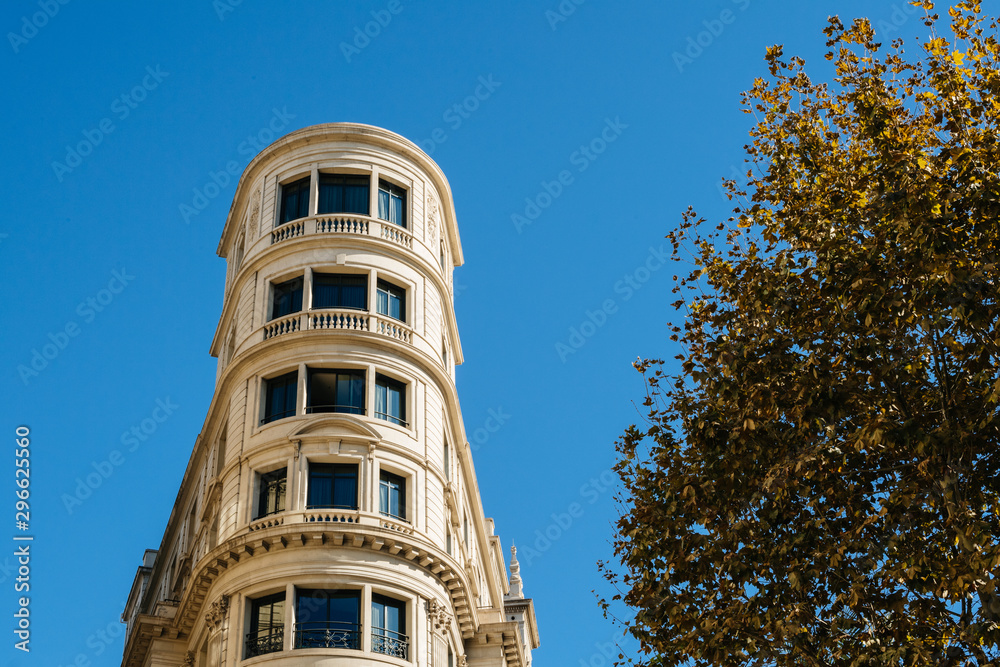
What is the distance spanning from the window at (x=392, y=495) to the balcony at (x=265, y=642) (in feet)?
15.6

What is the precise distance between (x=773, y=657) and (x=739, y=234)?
832 centimetres

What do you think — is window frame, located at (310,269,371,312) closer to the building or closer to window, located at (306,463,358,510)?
the building

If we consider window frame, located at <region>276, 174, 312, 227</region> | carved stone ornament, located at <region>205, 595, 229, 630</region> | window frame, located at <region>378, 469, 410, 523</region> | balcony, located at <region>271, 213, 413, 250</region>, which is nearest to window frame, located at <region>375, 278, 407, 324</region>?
balcony, located at <region>271, 213, 413, 250</region>

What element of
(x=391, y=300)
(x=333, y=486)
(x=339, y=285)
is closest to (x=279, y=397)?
(x=333, y=486)

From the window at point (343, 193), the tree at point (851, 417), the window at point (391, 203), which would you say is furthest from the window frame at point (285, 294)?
the tree at point (851, 417)

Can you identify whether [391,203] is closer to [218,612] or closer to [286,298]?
[286,298]

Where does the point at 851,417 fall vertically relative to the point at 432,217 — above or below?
below

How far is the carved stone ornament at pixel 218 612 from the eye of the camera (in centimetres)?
3172

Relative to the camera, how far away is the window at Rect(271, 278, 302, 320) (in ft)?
122

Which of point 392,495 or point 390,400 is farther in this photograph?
point 390,400

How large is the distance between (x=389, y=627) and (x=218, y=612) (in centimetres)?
519

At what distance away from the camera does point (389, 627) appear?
1233 inches

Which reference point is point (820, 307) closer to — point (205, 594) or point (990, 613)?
point (990, 613)

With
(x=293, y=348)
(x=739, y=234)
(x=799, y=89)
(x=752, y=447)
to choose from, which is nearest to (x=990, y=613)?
(x=752, y=447)
